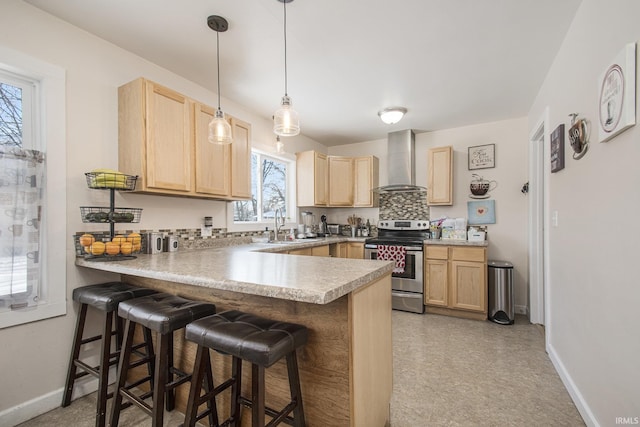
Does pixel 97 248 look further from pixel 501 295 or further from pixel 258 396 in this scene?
pixel 501 295

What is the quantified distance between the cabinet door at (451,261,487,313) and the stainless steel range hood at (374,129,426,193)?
1378mm

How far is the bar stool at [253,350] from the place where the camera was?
1.08 meters

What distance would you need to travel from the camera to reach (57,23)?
74.6 inches

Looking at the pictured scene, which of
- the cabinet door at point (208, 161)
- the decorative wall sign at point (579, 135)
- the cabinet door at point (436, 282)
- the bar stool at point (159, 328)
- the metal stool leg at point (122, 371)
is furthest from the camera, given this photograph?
the cabinet door at point (436, 282)

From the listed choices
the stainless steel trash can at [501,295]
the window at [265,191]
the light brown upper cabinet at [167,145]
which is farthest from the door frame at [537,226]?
the light brown upper cabinet at [167,145]

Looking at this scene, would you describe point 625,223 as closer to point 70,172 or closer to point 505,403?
point 505,403

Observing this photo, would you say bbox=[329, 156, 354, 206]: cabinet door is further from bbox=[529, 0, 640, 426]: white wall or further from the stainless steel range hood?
bbox=[529, 0, 640, 426]: white wall

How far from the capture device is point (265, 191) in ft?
13.0

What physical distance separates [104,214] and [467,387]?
281 cm

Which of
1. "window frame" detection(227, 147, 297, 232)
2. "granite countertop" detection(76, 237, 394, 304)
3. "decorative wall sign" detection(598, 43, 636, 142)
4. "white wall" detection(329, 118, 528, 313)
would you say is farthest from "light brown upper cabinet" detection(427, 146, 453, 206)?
"granite countertop" detection(76, 237, 394, 304)

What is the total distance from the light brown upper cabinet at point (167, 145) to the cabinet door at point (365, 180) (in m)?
2.46

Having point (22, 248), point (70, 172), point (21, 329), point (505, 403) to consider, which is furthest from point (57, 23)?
point (505, 403)

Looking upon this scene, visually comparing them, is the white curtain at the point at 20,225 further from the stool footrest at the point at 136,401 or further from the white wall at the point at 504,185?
the white wall at the point at 504,185

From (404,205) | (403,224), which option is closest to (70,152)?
(403,224)
